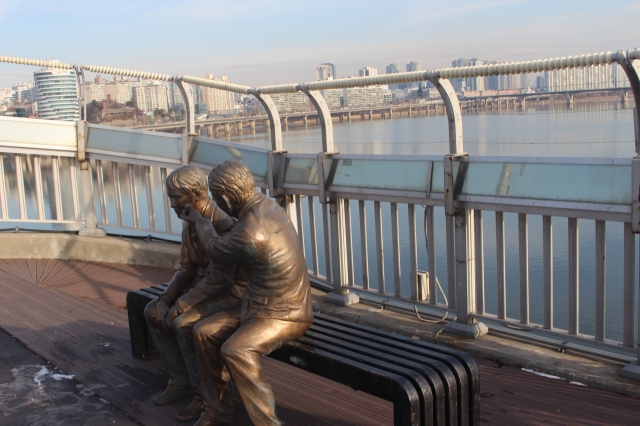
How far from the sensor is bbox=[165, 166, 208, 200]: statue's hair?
4078 millimetres

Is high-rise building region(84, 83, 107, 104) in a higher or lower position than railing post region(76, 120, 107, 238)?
higher

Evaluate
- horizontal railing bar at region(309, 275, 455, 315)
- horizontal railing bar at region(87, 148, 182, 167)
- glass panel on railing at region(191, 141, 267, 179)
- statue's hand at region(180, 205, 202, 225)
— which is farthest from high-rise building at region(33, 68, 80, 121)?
statue's hand at region(180, 205, 202, 225)

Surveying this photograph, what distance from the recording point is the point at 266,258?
11.7ft

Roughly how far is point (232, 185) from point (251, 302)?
24.8 inches

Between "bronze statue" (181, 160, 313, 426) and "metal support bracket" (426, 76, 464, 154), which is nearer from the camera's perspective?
"bronze statue" (181, 160, 313, 426)

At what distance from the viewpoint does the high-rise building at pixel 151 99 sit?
828cm

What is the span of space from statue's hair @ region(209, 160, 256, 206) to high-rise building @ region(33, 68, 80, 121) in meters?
5.88

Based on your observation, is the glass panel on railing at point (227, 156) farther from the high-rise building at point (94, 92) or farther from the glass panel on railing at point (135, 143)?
the high-rise building at point (94, 92)

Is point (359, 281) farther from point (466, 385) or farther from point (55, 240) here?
point (466, 385)

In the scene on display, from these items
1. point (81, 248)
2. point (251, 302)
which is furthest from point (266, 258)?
point (81, 248)

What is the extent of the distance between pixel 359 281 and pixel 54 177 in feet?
13.6

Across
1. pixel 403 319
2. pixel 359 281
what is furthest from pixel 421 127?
pixel 359 281

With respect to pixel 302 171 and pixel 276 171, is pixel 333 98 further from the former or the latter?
pixel 276 171

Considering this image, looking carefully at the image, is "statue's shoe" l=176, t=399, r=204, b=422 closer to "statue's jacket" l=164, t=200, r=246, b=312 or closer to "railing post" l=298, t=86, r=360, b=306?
"statue's jacket" l=164, t=200, r=246, b=312
